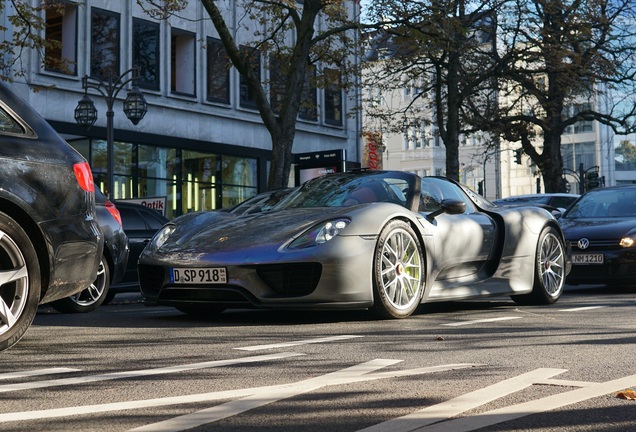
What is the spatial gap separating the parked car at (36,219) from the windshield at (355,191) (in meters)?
2.54

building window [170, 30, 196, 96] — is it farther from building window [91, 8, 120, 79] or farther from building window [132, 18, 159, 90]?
building window [91, 8, 120, 79]

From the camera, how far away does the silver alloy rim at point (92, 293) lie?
33.0 ft

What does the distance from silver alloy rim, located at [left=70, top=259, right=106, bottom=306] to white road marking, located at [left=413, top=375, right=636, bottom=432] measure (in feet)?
21.3

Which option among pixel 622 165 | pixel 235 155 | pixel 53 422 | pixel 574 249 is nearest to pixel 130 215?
pixel 574 249

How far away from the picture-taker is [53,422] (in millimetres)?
3578

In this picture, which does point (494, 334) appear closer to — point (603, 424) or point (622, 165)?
point (603, 424)

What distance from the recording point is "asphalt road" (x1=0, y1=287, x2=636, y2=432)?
12.0 ft

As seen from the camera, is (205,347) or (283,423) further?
(205,347)

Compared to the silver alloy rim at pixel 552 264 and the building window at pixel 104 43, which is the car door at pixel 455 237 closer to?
the silver alloy rim at pixel 552 264

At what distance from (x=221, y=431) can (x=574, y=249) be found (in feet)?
32.5

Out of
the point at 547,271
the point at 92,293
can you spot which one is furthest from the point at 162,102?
the point at 547,271

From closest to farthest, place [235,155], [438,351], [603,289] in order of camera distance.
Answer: [438,351]
[603,289]
[235,155]

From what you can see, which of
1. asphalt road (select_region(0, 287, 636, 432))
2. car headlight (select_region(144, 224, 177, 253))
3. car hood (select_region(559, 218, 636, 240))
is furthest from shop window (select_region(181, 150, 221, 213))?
asphalt road (select_region(0, 287, 636, 432))

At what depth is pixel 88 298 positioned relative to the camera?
33.4 ft
